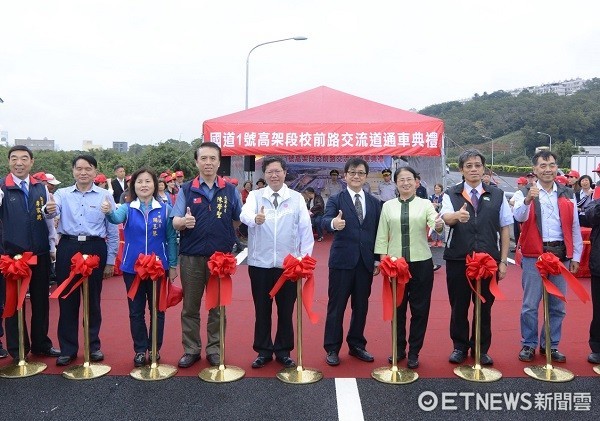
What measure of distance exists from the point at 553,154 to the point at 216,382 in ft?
9.89

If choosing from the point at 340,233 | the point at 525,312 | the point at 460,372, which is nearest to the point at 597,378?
the point at 525,312

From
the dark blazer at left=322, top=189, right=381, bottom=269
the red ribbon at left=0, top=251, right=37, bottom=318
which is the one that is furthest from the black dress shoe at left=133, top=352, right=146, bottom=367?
the dark blazer at left=322, top=189, right=381, bottom=269

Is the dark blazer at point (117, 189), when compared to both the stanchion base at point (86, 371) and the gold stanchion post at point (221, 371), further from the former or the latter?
the gold stanchion post at point (221, 371)

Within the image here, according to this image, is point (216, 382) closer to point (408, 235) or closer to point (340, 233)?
point (340, 233)

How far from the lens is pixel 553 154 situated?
4070 millimetres

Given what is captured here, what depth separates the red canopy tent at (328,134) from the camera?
10.7 meters

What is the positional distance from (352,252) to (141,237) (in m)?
1.59

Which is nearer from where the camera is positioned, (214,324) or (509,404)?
(509,404)

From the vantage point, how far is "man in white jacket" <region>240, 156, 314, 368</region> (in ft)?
13.0

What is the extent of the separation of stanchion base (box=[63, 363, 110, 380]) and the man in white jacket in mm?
1100

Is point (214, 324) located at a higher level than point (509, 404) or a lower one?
higher

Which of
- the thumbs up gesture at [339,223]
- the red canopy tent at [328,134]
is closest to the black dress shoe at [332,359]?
the thumbs up gesture at [339,223]

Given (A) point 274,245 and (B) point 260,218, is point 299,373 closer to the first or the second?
(A) point 274,245

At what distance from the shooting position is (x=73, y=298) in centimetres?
412
